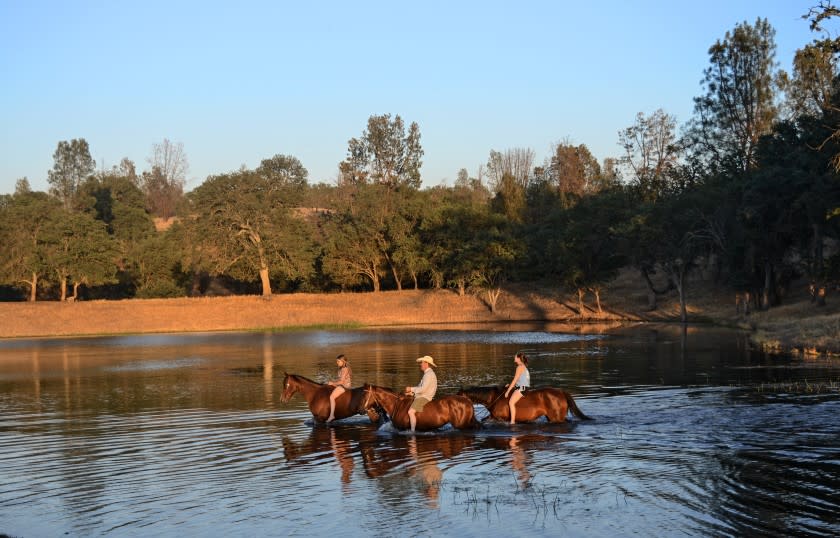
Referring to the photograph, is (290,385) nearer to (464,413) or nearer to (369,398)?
(369,398)

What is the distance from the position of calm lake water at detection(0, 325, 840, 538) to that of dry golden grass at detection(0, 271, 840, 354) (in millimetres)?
41113

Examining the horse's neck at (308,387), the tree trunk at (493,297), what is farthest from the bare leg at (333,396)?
the tree trunk at (493,297)

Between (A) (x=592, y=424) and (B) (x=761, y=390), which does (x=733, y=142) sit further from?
(A) (x=592, y=424)

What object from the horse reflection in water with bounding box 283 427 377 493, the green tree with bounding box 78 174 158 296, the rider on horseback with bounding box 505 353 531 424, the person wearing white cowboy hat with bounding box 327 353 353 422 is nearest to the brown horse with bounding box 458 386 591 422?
the rider on horseback with bounding box 505 353 531 424

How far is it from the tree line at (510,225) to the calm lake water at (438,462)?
28574 mm

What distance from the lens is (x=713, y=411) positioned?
20.5 metres

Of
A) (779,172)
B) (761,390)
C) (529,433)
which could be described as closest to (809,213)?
(779,172)

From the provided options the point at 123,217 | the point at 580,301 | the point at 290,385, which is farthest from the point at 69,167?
the point at 290,385

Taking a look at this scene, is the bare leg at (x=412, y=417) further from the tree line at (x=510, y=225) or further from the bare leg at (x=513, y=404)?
the tree line at (x=510, y=225)

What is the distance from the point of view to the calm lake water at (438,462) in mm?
11805

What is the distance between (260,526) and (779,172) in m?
46.7

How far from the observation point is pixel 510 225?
87000 millimetres

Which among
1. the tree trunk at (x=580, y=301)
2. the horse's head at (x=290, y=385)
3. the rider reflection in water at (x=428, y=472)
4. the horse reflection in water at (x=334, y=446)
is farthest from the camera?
the tree trunk at (x=580, y=301)

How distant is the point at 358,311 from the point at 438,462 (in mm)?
66393
